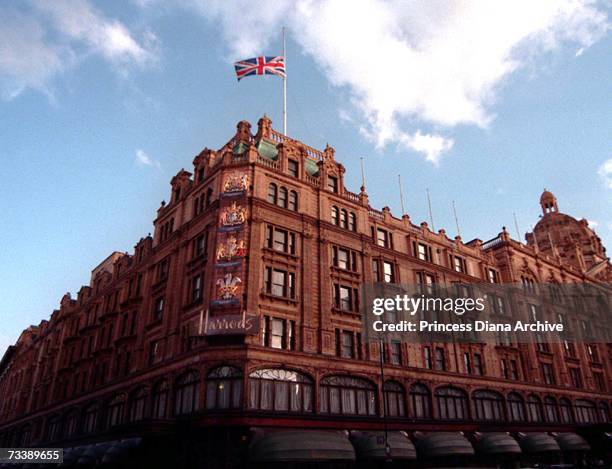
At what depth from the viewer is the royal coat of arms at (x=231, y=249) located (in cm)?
3562

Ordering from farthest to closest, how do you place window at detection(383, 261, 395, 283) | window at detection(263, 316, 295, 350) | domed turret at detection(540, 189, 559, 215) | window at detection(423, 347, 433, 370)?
domed turret at detection(540, 189, 559, 215), window at detection(383, 261, 395, 283), window at detection(423, 347, 433, 370), window at detection(263, 316, 295, 350)

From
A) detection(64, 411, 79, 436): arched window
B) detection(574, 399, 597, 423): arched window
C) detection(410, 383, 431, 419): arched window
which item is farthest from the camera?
detection(574, 399, 597, 423): arched window

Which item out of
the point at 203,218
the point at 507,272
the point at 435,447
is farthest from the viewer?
the point at 507,272

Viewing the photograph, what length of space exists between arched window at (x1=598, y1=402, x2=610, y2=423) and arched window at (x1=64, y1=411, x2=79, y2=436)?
56.1 meters

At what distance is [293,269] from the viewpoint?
37.8 m

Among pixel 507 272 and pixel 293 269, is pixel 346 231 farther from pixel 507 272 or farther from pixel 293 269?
pixel 507 272

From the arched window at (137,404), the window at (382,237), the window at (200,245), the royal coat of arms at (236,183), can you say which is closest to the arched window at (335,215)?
the window at (382,237)

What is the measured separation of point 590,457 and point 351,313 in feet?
99.8

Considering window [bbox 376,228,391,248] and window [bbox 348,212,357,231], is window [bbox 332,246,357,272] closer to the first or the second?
window [bbox 348,212,357,231]

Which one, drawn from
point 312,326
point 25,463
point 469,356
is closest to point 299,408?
point 312,326

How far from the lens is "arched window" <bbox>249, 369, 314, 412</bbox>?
3127cm

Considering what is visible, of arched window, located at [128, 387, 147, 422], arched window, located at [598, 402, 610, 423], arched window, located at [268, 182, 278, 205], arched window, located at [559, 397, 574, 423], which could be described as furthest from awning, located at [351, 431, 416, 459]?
arched window, located at [598, 402, 610, 423]

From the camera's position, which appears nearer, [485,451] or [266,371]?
[266,371]

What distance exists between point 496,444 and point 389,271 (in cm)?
1653
